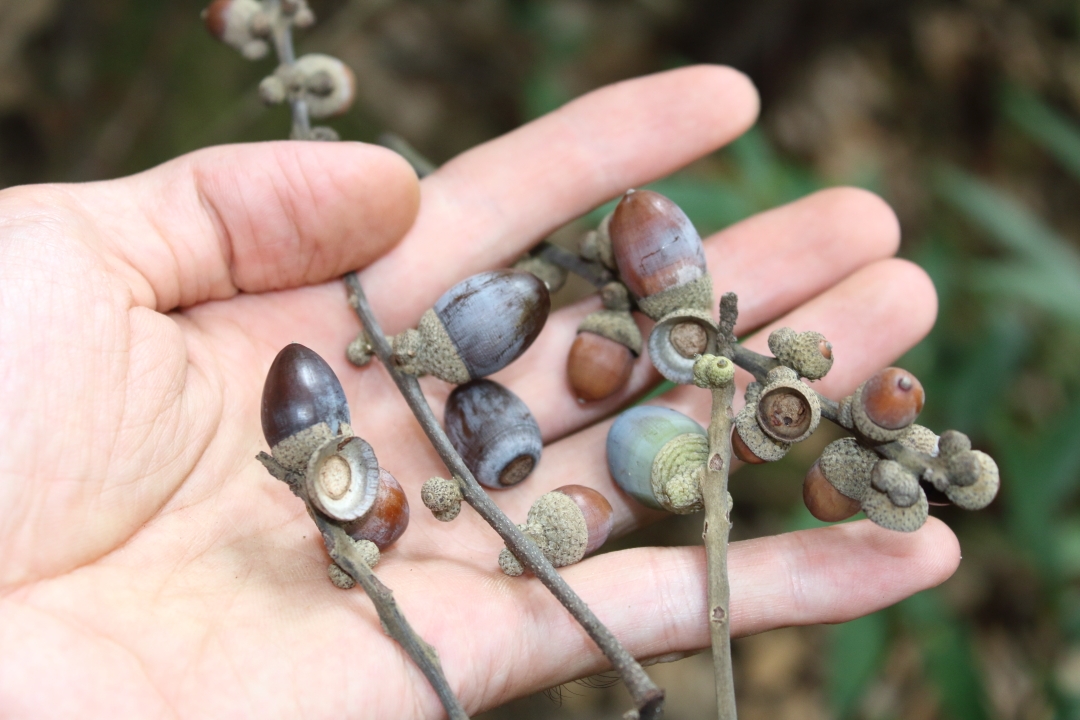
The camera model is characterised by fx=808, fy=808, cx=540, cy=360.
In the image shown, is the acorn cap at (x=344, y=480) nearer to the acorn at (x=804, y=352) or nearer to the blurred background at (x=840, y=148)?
the acorn at (x=804, y=352)

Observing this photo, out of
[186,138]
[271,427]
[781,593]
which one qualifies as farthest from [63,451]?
[186,138]

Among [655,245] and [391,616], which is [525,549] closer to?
[391,616]

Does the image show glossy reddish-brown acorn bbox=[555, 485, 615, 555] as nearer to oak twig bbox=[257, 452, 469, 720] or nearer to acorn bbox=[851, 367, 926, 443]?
oak twig bbox=[257, 452, 469, 720]

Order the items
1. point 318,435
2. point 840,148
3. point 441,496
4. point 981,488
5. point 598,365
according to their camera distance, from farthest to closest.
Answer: point 840,148, point 598,365, point 441,496, point 318,435, point 981,488

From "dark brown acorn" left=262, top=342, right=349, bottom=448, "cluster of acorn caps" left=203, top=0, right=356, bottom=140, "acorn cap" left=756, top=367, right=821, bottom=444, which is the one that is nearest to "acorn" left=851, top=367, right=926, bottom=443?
"acorn cap" left=756, top=367, right=821, bottom=444

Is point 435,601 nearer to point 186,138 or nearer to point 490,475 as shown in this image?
point 490,475

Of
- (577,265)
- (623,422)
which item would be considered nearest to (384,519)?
(623,422)

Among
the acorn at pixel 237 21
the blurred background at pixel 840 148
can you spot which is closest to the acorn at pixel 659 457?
the blurred background at pixel 840 148
